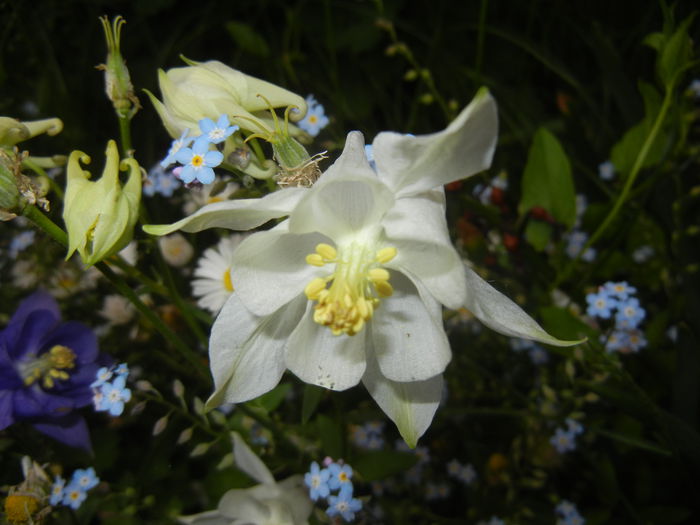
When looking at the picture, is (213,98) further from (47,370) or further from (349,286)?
(47,370)

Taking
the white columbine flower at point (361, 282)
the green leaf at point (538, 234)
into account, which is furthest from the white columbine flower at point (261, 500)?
the green leaf at point (538, 234)

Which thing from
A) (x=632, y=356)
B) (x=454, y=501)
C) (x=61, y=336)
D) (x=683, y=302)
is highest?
(x=61, y=336)

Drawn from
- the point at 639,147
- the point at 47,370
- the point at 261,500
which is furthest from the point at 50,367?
the point at 639,147

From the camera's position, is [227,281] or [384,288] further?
[227,281]

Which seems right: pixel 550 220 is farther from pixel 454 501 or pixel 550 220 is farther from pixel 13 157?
pixel 13 157

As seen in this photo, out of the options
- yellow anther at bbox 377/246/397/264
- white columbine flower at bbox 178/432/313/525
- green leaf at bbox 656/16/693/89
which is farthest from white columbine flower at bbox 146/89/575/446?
green leaf at bbox 656/16/693/89

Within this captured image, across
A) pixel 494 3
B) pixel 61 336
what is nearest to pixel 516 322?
pixel 61 336
